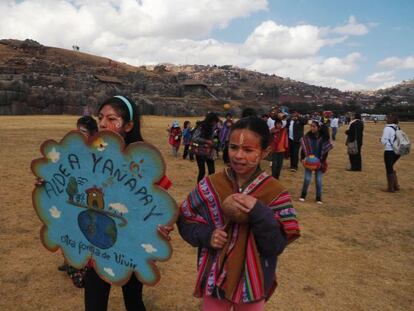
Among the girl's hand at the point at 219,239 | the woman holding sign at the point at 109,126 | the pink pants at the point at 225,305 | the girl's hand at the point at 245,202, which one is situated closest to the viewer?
the girl's hand at the point at 245,202

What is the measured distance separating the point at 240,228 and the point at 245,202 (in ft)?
0.79

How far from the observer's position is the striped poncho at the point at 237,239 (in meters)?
1.94

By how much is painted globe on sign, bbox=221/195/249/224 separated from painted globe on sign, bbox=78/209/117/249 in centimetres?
70

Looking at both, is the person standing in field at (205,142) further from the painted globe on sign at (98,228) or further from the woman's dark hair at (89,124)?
the painted globe on sign at (98,228)

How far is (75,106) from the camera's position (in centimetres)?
3659

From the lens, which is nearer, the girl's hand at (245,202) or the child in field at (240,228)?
the girl's hand at (245,202)

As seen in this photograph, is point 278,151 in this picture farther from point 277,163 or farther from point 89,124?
point 89,124

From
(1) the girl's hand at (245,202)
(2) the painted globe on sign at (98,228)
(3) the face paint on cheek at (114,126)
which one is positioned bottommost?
(2) the painted globe on sign at (98,228)

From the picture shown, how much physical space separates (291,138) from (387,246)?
7050 mm

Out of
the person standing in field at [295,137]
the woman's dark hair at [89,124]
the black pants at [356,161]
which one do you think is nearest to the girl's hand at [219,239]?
the woman's dark hair at [89,124]

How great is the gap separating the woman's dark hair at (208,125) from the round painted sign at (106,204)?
5399 mm

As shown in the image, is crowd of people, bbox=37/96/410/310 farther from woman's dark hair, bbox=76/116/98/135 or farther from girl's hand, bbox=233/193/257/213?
woman's dark hair, bbox=76/116/98/135

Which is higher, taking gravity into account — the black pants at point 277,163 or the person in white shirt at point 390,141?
the person in white shirt at point 390,141

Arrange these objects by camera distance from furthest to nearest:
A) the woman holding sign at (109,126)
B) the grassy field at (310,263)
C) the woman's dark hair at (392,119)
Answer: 1. the woman's dark hair at (392,119)
2. the grassy field at (310,263)
3. the woman holding sign at (109,126)
